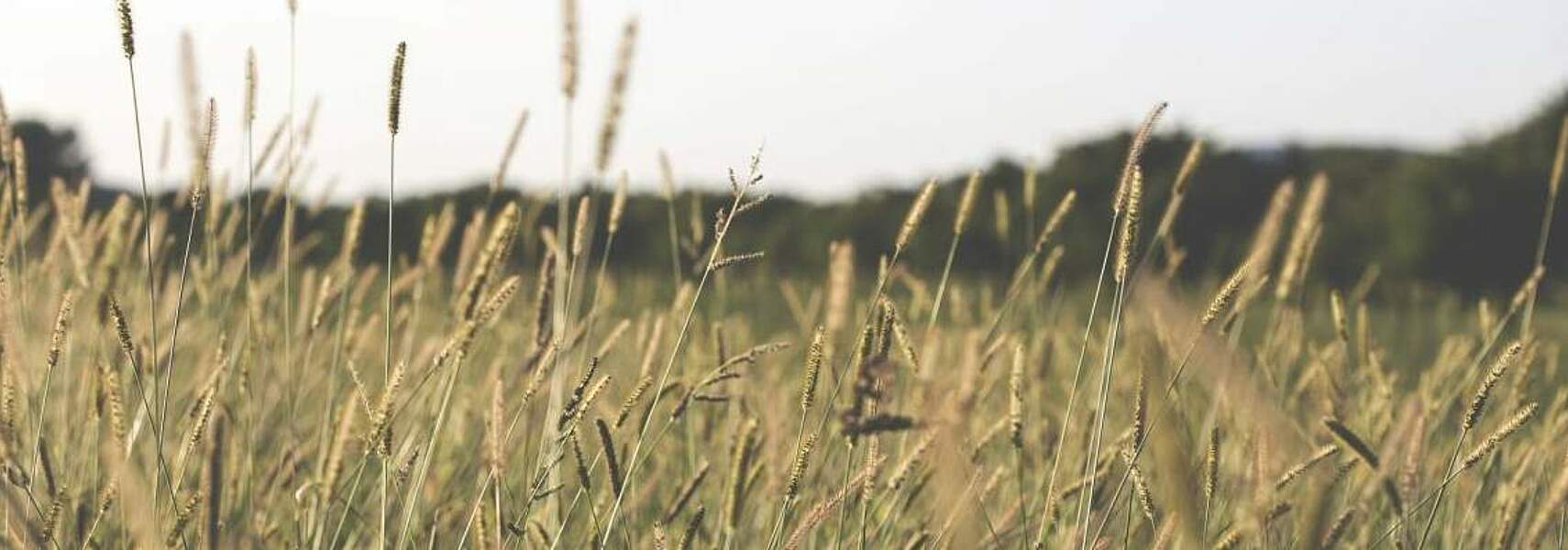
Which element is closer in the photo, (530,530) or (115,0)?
(115,0)

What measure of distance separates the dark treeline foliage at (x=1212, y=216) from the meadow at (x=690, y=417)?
6.12 meters

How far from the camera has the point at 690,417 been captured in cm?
223

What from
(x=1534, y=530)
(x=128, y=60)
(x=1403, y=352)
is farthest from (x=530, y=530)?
(x=1403, y=352)

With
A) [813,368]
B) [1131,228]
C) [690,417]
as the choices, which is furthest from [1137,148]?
[690,417]

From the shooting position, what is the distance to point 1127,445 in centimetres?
162

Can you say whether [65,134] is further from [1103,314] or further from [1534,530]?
[1534,530]

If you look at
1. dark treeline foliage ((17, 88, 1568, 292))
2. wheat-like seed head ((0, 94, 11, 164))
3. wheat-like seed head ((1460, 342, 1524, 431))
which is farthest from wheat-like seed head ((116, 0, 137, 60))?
dark treeline foliage ((17, 88, 1568, 292))

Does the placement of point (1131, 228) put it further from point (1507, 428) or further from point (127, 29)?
point (127, 29)

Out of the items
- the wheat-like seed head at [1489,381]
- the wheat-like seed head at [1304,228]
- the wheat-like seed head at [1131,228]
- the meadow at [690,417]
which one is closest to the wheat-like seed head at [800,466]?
the meadow at [690,417]

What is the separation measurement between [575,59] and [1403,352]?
584cm

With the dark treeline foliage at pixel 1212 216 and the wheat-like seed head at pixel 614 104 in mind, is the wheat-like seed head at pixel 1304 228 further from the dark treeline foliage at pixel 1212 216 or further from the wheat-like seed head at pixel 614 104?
the dark treeline foliage at pixel 1212 216

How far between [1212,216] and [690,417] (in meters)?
9.14

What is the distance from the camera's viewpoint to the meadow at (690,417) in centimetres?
116

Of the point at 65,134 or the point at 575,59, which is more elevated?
the point at 575,59
